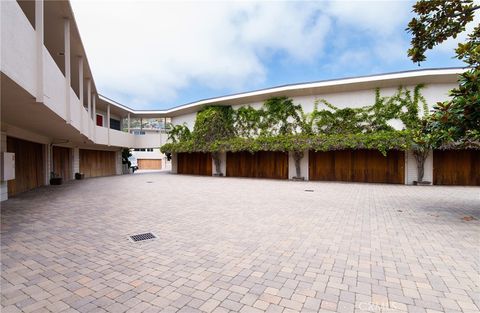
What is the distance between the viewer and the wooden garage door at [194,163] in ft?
69.9

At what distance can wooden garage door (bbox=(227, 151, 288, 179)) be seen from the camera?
17469mm

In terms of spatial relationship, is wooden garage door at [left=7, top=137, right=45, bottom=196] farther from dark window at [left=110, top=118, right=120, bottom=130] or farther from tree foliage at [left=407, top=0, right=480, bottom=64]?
tree foliage at [left=407, top=0, right=480, bottom=64]

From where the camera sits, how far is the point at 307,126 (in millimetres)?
16516

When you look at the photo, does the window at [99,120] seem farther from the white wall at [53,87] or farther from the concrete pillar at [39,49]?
the concrete pillar at [39,49]

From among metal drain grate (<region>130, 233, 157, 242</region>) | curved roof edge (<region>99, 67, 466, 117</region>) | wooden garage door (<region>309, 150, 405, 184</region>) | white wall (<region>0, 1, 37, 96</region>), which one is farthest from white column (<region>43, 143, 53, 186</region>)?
wooden garage door (<region>309, 150, 405, 184</region>)

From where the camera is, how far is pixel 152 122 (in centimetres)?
4650

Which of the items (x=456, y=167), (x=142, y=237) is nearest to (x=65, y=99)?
(x=142, y=237)

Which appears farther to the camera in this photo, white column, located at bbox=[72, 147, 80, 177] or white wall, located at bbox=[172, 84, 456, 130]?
white column, located at bbox=[72, 147, 80, 177]

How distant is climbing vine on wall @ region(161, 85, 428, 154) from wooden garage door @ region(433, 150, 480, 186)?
7.47 feet

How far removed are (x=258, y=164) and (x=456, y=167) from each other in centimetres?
1133

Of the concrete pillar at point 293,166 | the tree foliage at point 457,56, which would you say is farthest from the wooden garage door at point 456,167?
the tree foliage at point 457,56

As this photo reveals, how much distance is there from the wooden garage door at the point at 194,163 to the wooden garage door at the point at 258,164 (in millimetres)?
2302

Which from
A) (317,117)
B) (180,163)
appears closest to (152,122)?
(180,163)

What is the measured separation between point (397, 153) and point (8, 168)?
17.5m
